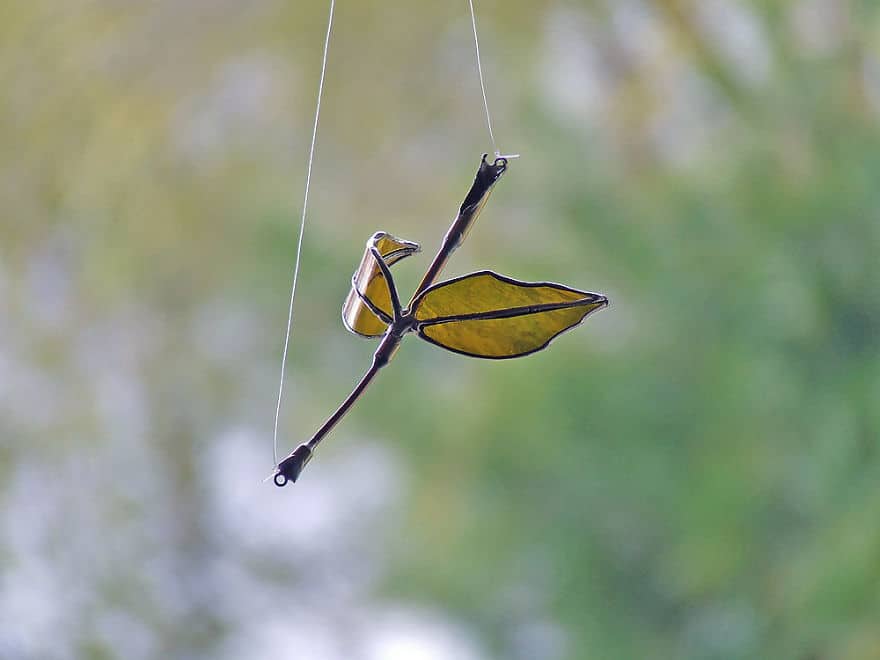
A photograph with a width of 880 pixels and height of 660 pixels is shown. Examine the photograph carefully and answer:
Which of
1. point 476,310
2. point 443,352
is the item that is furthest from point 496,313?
point 443,352

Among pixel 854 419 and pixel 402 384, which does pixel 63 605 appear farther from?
pixel 854 419

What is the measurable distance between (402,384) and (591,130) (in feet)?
1.18

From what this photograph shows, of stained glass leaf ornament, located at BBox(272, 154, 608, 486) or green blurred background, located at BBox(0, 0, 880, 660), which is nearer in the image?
stained glass leaf ornament, located at BBox(272, 154, 608, 486)

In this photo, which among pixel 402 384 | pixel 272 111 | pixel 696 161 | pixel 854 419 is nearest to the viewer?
pixel 854 419

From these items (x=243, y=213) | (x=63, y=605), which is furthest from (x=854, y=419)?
(x=63, y=605)

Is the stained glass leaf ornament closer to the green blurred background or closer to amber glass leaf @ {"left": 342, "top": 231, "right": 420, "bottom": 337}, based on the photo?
amber glass leaf @ {"left": 342, "top": 231, "right": 420, "bottom": 337}

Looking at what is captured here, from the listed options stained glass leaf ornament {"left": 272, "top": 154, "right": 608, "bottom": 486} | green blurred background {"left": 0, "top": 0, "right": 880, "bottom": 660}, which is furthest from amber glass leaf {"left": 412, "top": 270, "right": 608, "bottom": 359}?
green blurred background {"left": 0, "top": 0, "right": 880, "bottom": 660}

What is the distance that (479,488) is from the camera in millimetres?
1110

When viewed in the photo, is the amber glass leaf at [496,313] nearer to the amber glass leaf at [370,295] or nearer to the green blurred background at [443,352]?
the amber glass leaf at [370,295]

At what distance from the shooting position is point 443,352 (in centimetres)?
123

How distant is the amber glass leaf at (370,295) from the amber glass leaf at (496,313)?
0.02 m

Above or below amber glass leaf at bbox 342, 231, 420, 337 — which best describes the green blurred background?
above

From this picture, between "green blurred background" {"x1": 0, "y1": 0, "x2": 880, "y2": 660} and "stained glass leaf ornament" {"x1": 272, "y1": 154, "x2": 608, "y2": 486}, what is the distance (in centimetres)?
64

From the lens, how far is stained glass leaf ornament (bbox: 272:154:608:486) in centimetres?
31
